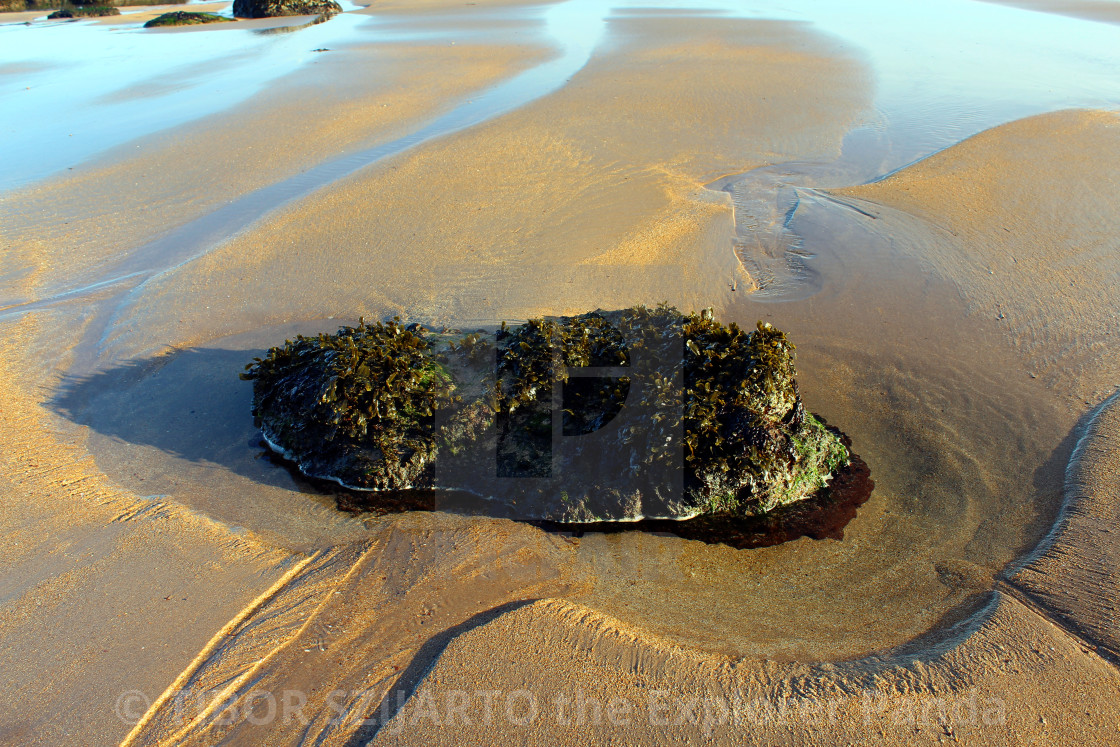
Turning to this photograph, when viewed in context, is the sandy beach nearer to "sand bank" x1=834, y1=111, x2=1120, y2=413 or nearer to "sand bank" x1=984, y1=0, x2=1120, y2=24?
"sand bank" x1=834, y1=111, x2=1120, y2=413

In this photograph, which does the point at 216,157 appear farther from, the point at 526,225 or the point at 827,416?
the point at 827,416

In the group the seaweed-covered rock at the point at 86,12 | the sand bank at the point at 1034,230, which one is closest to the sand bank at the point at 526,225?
the sand bank at the point at 1034,230

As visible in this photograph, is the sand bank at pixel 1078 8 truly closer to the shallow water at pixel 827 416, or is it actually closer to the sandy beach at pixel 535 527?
the sandy beach at pixel 535 527

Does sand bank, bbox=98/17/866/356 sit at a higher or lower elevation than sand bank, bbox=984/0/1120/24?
lower

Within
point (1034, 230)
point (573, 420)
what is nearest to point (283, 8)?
point (1034, 230)

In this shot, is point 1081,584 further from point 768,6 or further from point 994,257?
point 768,6

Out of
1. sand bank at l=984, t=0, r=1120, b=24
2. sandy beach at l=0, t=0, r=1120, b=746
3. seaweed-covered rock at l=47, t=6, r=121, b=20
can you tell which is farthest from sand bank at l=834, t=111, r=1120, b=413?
seaweed-covered rock at l=47, t=6, r=121, b=20

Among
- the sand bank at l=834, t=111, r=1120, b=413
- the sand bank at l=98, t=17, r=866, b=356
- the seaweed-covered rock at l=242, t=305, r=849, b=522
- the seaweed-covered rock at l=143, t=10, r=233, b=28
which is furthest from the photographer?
the seaweed-covered rock at l=143, t=10, r=233, b=28

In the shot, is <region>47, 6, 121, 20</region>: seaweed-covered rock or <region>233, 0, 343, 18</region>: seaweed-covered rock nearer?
<region>233, 0, 343, 18</region>: seaweed-covered rock
